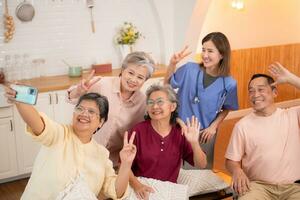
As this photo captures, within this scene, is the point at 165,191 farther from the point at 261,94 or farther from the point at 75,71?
the point at 75,71

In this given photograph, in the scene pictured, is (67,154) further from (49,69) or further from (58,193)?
(49,69)

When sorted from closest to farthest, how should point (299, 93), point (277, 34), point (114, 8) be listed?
point (114, 8) < point (277, 34) < point (299, 93)

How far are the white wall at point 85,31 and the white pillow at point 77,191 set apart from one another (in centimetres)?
257

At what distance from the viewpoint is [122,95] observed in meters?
2.17

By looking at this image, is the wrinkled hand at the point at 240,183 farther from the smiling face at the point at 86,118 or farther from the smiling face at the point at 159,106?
the smiling face at the point at 86,118

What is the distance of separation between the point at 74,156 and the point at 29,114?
305 mm

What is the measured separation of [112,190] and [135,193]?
0.14m

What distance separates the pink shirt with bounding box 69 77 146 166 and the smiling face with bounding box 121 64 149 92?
85 millimetres

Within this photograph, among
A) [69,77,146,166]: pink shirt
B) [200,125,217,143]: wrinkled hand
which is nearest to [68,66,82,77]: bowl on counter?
[69,77,146,166]: pink shirt

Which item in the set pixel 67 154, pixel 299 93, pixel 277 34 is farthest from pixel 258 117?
pixel 299 93

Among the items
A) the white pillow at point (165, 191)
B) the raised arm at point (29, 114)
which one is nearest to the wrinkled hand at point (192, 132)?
the white pillow at point (165, 191)

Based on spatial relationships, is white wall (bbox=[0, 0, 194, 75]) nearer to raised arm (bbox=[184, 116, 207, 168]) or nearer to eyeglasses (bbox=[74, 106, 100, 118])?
eyeglasses (bbox=[74, 106, 100, 118])

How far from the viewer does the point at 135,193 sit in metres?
1.90

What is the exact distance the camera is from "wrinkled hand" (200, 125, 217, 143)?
7.88 feet
